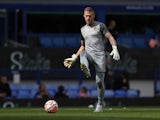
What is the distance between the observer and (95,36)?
49.4ft

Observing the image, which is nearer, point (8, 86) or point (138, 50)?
point (8, 86)

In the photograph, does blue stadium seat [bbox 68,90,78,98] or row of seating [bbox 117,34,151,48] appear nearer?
blue stadium seat [bbox 68,90,78,98]

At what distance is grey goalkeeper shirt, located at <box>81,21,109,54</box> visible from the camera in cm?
1504

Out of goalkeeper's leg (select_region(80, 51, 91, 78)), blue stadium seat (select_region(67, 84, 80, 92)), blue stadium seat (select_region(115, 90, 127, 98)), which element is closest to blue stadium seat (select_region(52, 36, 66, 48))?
blue stadium seat (select_region(67, 84, 80, 92))

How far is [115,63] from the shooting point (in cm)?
2741

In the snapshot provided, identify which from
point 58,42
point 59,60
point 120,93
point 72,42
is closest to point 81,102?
point 120,93

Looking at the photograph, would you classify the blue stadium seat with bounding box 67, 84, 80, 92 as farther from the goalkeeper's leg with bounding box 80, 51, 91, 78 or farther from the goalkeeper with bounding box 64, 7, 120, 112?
the goalkeeper's leg with bounding box 80, 51, 91, 78

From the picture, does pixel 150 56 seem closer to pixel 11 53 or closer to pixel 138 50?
pixel 138 50

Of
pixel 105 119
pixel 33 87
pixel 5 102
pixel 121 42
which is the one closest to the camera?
pixel 105 119

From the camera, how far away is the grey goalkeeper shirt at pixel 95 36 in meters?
15.0

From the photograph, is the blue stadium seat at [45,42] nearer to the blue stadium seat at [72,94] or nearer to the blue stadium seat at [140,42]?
the blue stadium seat at [140,42]

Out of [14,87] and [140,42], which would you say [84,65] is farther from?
[140,42]

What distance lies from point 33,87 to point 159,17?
932 cm

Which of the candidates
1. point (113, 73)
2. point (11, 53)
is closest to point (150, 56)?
point (113, 73)
